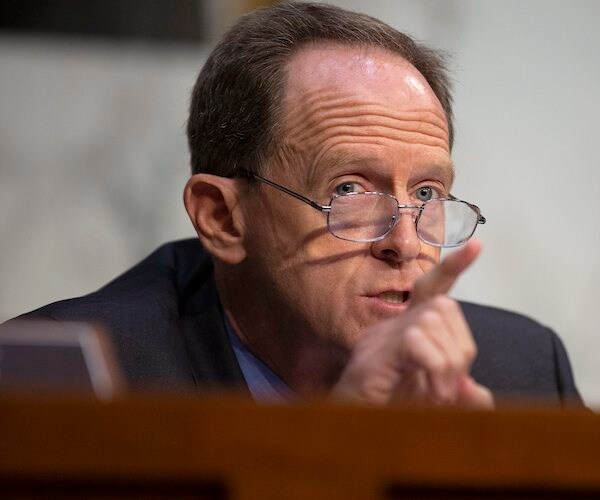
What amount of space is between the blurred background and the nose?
1.23 metres

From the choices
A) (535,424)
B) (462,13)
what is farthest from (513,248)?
(535,424)

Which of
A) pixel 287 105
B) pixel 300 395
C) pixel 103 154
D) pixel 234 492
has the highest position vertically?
pixel 287 105

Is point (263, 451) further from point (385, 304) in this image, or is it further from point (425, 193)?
point (425, 193)

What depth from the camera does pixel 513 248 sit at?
2.91m

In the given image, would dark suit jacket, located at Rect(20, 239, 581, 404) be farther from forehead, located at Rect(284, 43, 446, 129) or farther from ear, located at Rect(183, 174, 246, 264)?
forehead, located at Rect(284, 43, 446, 129)

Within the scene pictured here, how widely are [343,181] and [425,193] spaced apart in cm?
15

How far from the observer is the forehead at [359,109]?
175cm

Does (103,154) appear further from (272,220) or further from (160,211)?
(272,220)

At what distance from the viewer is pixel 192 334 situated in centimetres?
186

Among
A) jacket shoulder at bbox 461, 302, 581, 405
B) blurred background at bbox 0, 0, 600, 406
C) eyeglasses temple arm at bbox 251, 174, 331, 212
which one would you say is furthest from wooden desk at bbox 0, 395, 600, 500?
blurred background at bbox 0, 0, 600, 406

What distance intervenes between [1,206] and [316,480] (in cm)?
216

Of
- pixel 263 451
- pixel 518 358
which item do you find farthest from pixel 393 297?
pixel 263 451

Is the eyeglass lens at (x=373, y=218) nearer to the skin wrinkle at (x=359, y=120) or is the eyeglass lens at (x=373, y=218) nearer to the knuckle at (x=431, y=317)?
the skin wrinkle at (x=359, y=120)

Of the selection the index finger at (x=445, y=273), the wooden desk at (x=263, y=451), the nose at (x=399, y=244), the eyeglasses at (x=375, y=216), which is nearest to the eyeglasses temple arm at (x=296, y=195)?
the eyeglasses at (x=375, y=216)
